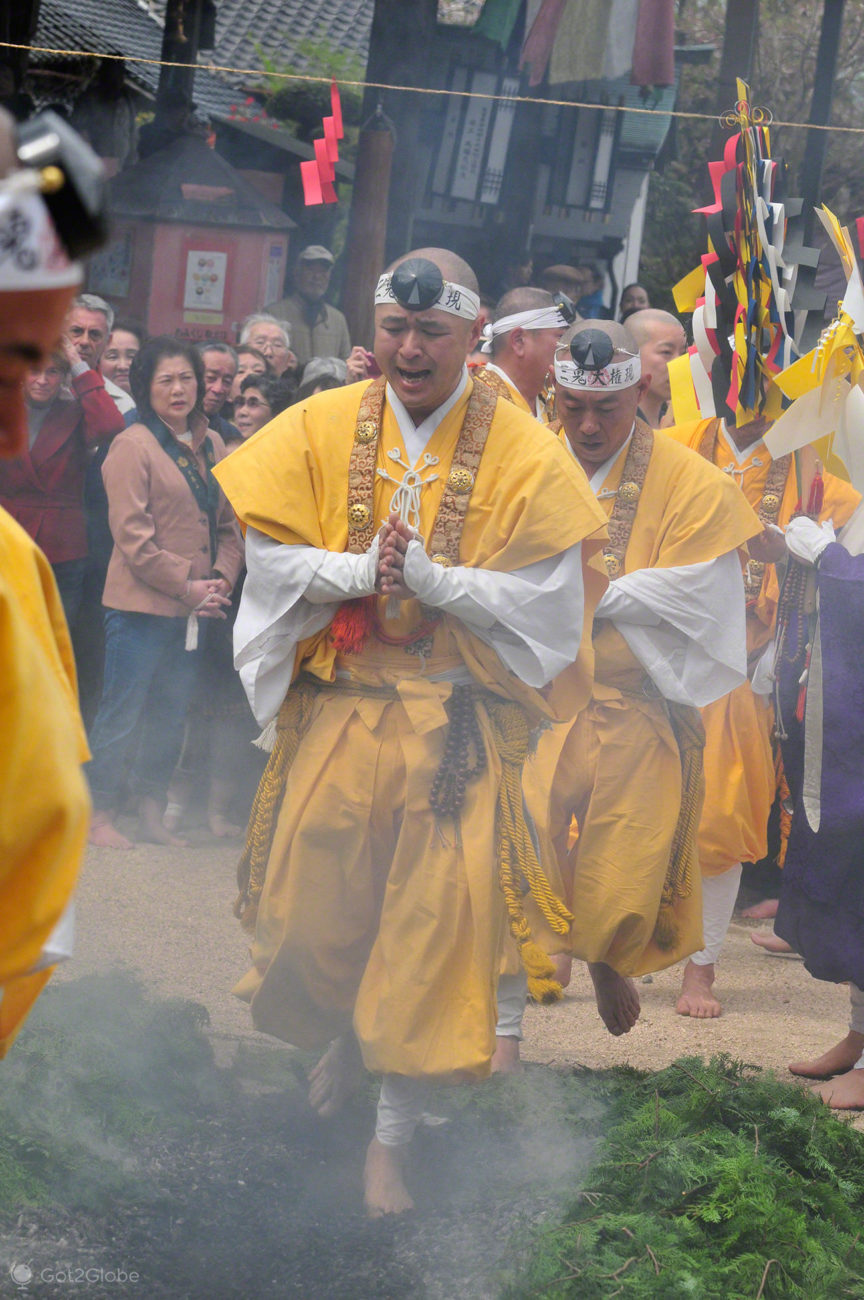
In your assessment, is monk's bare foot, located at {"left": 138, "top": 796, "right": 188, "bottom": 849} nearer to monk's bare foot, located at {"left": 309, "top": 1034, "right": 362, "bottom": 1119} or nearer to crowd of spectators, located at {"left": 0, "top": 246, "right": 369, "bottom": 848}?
crowd of spectators, located at {"left": 0, "top": 246, "right": 369, "bottom": 848}

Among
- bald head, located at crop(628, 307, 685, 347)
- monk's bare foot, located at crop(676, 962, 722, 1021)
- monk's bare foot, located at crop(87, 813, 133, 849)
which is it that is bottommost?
monk's bare foot, located at crop(87, 813, 133, 849)

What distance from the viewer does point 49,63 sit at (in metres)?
14.3

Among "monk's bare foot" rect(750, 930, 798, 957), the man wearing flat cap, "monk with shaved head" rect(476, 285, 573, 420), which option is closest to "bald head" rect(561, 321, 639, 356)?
"monk with shaved head" rect(476, 285, 573, 420)

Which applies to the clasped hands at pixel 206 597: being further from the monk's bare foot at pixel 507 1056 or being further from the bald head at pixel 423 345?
the bald head at pixel 423 345

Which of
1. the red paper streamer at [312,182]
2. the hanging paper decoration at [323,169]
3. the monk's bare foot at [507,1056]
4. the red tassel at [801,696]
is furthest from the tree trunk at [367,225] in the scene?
the monk's bare foot at [507,1056]

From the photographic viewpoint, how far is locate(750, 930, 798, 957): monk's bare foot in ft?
19.6

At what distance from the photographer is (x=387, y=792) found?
3648 millimetres

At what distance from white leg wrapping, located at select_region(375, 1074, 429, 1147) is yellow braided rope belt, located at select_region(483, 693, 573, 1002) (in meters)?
0.43

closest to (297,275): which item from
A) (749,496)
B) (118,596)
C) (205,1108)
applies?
(118,596)

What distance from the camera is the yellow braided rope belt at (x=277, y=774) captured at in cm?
375

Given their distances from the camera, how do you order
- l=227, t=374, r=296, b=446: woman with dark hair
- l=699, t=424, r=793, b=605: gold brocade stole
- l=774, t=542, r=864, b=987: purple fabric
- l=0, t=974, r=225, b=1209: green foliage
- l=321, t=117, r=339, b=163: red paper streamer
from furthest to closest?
l=227, t=374, r=296, b=446: woman with dark hair, l=321, t=117, r=339, b=163: red paper streamer, l=699, t=424, r=793, b=605: gold brocade stole, l=774, t=542, r=864, b=987: purple fabric, l=0, t=974, r=225, b=1209: green foliage

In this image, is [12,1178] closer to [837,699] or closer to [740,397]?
[837,699]

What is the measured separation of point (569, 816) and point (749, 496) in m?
1.44

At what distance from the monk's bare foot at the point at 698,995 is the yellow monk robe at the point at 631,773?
2.51 feet
